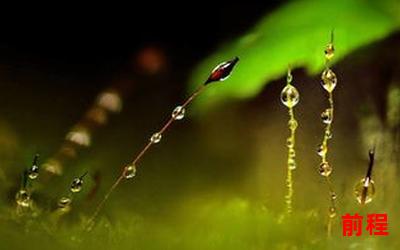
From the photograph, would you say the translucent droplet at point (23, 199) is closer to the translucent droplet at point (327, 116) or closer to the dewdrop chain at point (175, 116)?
the dewdrop chain at point (175, 116)

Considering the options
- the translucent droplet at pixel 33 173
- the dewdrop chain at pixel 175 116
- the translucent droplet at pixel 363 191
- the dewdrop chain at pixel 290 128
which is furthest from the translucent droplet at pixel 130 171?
the translucent droplet at pixel 363 191

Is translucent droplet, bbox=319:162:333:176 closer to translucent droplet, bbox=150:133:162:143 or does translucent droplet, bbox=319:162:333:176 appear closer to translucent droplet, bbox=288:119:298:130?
translucent droplet, bbox=288:119:298:130

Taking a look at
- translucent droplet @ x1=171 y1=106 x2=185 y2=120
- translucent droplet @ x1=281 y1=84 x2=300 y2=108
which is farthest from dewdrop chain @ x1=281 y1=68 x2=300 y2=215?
translucent droplet @ x1=171 y1=106 x2=185 y2=120

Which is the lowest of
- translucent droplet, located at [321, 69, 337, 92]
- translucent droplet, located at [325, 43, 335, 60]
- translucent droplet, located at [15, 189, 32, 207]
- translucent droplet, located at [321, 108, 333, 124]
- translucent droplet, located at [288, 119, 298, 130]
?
translucent droplet, located at [15, 189, 32, 207]

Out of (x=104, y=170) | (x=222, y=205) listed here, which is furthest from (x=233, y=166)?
Answer: (x=104, y=170)

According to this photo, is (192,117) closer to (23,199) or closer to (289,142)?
(289,142)

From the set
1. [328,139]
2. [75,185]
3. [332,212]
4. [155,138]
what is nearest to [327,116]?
[328,139]
